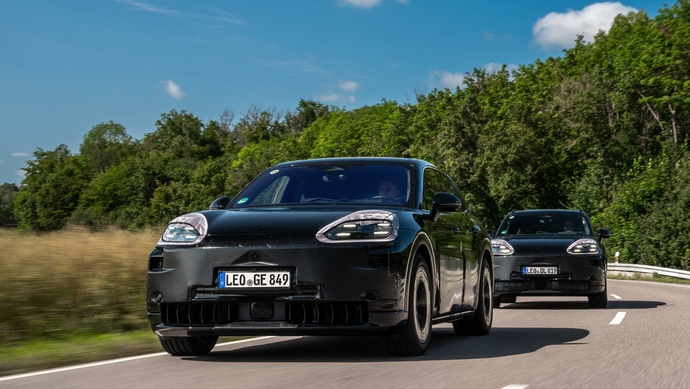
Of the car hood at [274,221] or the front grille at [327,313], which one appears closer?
the front grille at [327,313]

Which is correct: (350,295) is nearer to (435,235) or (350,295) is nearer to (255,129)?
(435,235)

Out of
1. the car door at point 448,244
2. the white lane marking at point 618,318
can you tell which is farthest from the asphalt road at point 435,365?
the white lane marking at point 618,318

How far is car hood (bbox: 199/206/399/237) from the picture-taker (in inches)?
280

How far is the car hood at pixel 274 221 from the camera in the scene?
23.3 feet

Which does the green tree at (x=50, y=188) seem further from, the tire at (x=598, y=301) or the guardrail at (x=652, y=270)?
the tire at (x=598, y=301)

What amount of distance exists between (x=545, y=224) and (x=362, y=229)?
9.66 metres

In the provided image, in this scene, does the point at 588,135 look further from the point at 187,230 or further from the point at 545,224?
the point at 187,230

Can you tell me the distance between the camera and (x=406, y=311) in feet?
23.7

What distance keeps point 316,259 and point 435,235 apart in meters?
1.59

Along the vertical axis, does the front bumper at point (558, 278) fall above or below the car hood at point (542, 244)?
below

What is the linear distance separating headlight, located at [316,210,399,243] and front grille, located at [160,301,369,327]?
18.2 inches

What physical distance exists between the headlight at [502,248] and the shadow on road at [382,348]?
454 cm

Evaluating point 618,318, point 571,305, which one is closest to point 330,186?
point 618,318

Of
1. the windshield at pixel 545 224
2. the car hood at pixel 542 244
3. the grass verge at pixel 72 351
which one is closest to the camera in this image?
the grass verge at pixel 72 351
